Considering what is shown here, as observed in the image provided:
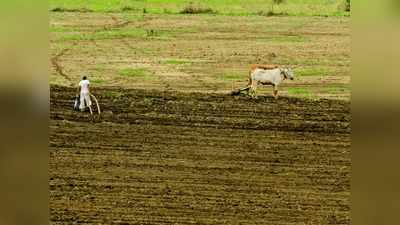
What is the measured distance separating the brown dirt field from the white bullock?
0.37 feet

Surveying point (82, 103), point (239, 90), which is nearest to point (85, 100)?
point (82, 103)

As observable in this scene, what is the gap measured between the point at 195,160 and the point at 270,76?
671 millimetres

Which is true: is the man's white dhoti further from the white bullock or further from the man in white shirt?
the white bullock

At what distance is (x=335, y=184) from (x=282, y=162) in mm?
335

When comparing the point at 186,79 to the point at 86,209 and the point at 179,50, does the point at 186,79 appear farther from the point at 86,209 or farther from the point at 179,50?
the point at 86,209

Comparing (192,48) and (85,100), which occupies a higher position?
(192,48)

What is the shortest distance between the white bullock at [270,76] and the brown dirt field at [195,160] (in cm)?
11

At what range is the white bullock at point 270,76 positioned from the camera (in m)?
4.43

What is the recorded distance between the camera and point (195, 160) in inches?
177

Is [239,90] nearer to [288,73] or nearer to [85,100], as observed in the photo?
[288,73]

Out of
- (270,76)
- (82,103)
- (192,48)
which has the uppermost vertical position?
(192,48)

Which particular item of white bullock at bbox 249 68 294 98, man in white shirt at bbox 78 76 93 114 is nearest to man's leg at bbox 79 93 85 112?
man in white shirt at bbox 78 76 93 114
